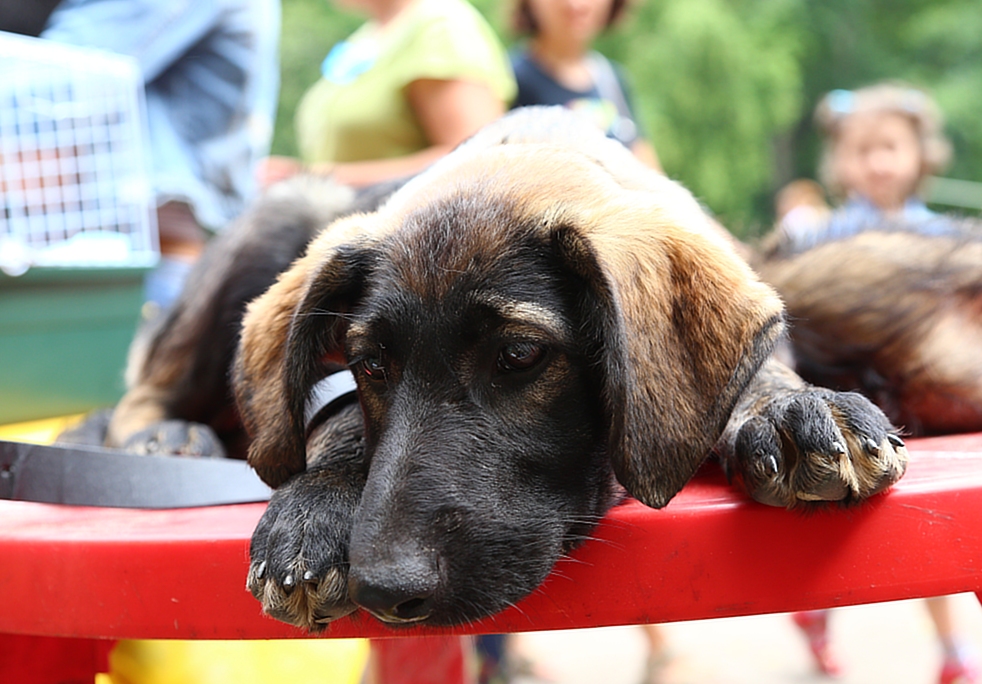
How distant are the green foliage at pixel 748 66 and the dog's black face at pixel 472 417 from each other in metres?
24.2

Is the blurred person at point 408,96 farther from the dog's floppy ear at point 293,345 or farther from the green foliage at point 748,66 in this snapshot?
the green foliage at point 748,66

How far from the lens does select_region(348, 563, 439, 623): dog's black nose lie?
4.60ft

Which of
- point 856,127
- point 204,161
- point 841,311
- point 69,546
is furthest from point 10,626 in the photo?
point 856,127

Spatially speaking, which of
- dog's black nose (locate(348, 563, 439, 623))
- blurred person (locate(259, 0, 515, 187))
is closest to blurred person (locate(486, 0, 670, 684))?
blurred person (locate(259, 0, 515, 187))

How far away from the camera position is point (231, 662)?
2.58m

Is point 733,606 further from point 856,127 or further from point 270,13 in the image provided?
point 856,127

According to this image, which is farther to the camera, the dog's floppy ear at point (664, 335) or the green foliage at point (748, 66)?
the green foliage at point (748, 66)

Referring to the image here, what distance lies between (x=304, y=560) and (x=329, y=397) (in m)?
0.68

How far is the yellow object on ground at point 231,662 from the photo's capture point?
2500mm

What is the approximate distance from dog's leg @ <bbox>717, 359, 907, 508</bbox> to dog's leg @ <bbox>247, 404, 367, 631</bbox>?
2.51 ft

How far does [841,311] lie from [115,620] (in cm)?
201

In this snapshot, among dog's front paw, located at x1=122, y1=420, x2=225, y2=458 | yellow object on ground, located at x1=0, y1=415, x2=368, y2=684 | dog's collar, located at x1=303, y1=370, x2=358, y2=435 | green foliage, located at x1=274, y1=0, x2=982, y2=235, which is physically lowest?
green foliage, located at x1=274, y1=0, x2=982, y2=235

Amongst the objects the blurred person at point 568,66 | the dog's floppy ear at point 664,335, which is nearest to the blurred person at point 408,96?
the blurred person at point 568,66

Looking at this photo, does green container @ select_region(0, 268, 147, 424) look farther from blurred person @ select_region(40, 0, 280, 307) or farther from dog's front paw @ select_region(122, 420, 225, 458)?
dog's front paw @ select_region(122, 420, 225, 458)
